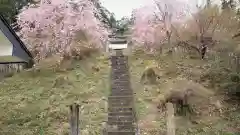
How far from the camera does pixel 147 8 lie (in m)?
27.9

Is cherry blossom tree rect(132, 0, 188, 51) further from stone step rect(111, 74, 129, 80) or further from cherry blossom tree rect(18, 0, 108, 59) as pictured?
stone step rect(111, 74, 129, 80)

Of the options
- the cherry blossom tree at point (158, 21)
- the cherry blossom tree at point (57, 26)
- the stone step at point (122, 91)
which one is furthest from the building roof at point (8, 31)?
the cherry blossom tree at point (158, 21)

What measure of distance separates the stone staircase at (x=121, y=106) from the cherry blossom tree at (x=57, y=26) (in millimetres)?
4779

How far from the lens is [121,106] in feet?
51.4

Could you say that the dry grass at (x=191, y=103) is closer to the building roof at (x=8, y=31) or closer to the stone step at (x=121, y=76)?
the stone step at (x=121, y=76)

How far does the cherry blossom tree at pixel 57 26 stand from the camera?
2386cm

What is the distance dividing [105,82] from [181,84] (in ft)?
15.1

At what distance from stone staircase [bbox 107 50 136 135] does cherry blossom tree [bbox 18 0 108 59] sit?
478 cm

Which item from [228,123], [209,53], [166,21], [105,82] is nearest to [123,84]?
[105,82]

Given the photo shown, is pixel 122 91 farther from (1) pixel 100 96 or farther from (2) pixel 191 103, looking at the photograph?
(2) pixel 191 103

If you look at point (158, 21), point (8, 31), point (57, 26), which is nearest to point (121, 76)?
point (57, 26)

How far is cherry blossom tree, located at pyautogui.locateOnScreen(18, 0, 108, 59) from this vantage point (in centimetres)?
2386

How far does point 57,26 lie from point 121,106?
996 cm

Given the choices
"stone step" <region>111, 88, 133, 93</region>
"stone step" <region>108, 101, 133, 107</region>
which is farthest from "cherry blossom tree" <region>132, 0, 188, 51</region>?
"stone step" <region>108, 101, 133, 107</region>
